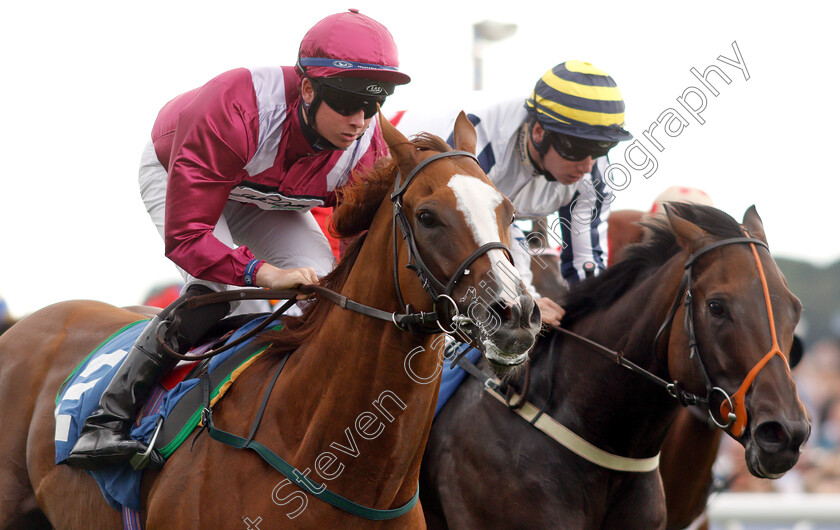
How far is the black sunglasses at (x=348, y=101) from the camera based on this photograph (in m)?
3.03

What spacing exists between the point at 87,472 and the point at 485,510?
1561 millimetres

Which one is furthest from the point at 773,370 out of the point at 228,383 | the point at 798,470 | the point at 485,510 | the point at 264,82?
the point at 798,470

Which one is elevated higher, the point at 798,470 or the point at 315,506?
the point at 315,506

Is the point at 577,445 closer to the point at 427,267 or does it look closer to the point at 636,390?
the point at 636,390

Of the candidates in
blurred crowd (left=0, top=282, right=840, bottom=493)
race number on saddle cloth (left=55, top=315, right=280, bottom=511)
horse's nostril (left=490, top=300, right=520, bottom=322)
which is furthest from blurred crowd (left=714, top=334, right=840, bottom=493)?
horse's nostril (left=490, top=300, right=520, bottom=322)

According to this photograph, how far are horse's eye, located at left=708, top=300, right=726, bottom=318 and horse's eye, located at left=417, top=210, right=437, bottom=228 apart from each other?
1.30m

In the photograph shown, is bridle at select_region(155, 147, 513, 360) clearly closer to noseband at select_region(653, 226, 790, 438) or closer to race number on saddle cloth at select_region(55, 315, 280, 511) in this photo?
race number on saddle cloth at select_region(55, 315, 280, 511)

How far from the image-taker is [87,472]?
3258mm

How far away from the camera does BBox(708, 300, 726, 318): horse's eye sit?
3.12 metres

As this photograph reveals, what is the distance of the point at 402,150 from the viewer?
2.62m

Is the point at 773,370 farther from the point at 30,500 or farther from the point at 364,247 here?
the point at 30,500

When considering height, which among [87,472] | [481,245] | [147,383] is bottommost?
[87,472]

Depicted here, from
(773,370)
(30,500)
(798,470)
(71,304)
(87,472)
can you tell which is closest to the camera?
(773,370)

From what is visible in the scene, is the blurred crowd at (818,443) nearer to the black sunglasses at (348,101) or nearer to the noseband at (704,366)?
the noseband at (704,366)
